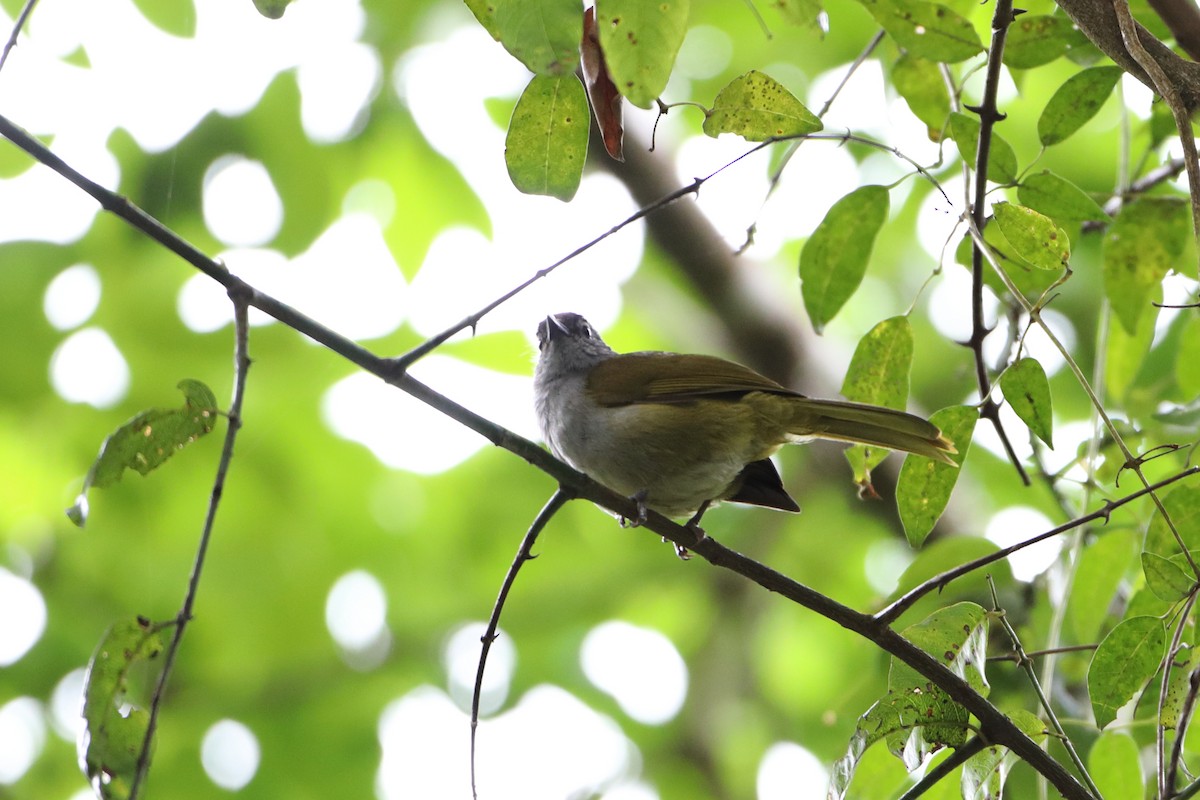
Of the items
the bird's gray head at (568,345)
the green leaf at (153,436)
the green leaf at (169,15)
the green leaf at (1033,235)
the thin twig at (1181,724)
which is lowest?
the thin twig at (1181,724)

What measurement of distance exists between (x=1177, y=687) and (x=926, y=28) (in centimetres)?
136

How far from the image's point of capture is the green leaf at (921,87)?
2.60m

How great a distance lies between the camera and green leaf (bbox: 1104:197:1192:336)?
8.47 ft

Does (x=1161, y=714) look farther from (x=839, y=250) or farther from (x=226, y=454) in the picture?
(x=226, y=454)

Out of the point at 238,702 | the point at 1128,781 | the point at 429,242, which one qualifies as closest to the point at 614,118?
the point at 1128,781

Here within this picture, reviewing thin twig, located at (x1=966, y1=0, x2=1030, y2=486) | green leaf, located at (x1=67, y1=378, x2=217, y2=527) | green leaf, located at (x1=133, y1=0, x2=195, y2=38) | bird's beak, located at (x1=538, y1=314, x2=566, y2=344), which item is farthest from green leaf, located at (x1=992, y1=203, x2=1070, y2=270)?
green leaf, located at (x1=133, y1=0, x2=195, y2=38)

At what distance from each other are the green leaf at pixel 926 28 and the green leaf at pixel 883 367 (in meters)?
0.57

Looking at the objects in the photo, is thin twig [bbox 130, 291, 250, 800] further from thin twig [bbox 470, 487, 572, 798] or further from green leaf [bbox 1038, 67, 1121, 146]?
green leaf [bbox 1038, 67, 1121, 146]

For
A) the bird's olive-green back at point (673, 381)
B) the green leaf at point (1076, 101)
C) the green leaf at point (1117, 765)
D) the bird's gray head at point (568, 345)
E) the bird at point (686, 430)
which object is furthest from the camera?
the bird's gray head at point (568, 345)

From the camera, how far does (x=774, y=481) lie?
3508 mm

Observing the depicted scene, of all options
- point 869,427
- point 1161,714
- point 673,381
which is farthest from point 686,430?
point 1161,714

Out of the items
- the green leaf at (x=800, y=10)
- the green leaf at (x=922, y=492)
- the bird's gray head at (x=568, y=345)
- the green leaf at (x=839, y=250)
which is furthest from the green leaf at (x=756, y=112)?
the bird's gray head at (x=568, y=345)

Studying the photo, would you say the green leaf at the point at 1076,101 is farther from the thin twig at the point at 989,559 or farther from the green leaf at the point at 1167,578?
the green leaf at the point at 1167,578

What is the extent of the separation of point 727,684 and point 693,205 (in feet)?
8.59
